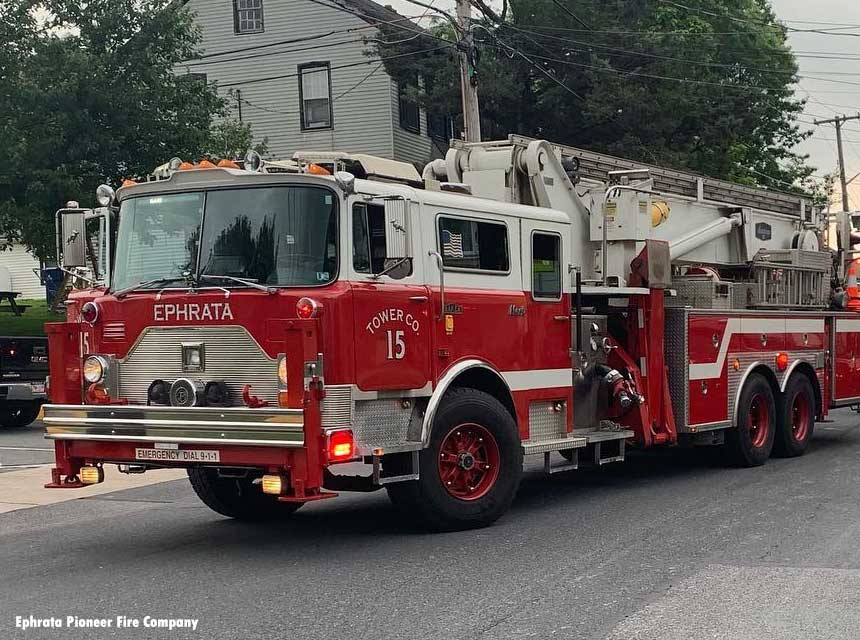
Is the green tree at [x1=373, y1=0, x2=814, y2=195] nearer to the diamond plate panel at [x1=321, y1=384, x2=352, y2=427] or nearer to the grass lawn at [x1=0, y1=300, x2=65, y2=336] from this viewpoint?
the grass lawn at [x1=0, y1=300, x2=65, y2=336]

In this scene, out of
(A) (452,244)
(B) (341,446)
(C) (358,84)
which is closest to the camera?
(B) (341,446)

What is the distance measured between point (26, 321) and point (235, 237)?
808 inches

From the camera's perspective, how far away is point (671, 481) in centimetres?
1166

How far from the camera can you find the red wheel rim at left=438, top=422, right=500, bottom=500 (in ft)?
28.7

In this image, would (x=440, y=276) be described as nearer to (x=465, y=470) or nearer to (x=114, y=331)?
(x=465, y=470)

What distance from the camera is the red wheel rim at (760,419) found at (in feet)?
41.7

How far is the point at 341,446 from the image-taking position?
7730mm

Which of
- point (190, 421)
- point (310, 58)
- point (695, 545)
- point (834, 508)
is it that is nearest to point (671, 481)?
point (834, 508)

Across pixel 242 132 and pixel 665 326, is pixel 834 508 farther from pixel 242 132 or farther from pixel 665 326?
pixel 242 132

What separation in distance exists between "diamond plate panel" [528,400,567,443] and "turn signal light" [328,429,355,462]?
2.26 meters

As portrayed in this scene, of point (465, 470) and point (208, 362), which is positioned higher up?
point (208, 362)

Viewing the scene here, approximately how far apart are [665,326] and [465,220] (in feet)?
10.4

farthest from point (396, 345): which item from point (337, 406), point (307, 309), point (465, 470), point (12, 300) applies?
point (12, 300)

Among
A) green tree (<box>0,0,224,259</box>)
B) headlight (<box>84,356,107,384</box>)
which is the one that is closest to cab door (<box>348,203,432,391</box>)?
headlight (<box>84,356,107,384</box>)
